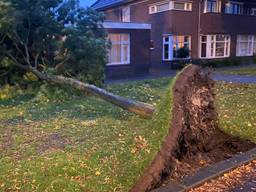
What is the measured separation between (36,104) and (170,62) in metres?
16.0

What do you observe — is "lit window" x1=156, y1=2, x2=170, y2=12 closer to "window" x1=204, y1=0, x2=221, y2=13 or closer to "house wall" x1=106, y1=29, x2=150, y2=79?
"window" x1=204, y1=0, x2=221, y2=13

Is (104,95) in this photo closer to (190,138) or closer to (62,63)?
(62,63)

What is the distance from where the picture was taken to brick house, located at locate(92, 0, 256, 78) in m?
20.4

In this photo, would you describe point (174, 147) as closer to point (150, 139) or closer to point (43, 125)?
point (150, 139)

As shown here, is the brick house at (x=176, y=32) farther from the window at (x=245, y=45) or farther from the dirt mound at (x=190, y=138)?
the dirt mound at (x=190, y=138)

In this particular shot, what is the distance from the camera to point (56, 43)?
11727 millimetres

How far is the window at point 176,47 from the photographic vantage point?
980 inches

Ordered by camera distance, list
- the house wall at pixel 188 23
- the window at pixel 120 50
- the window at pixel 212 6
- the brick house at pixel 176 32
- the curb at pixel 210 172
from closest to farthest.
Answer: the curb at pixel 210 172 → the window at pixel 120 50 → the brick house at pixel 176 32 → the house wall at pixel 188 23 → the window at pixel 212 6

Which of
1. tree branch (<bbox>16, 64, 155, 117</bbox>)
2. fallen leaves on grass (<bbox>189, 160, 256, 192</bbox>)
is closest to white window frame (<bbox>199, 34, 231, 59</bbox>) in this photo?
tree branch (<bbox>16, 64, 155, 117</bbox>)

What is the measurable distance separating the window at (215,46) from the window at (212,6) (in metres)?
1.90

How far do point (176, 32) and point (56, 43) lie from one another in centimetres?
1441

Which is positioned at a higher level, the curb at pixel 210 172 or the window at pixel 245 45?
the window at pixel 245 45

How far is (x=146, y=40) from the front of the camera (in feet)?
68.7

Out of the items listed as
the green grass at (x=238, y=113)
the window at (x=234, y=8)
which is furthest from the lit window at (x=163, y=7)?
the green grass at (x=238, y=113)
